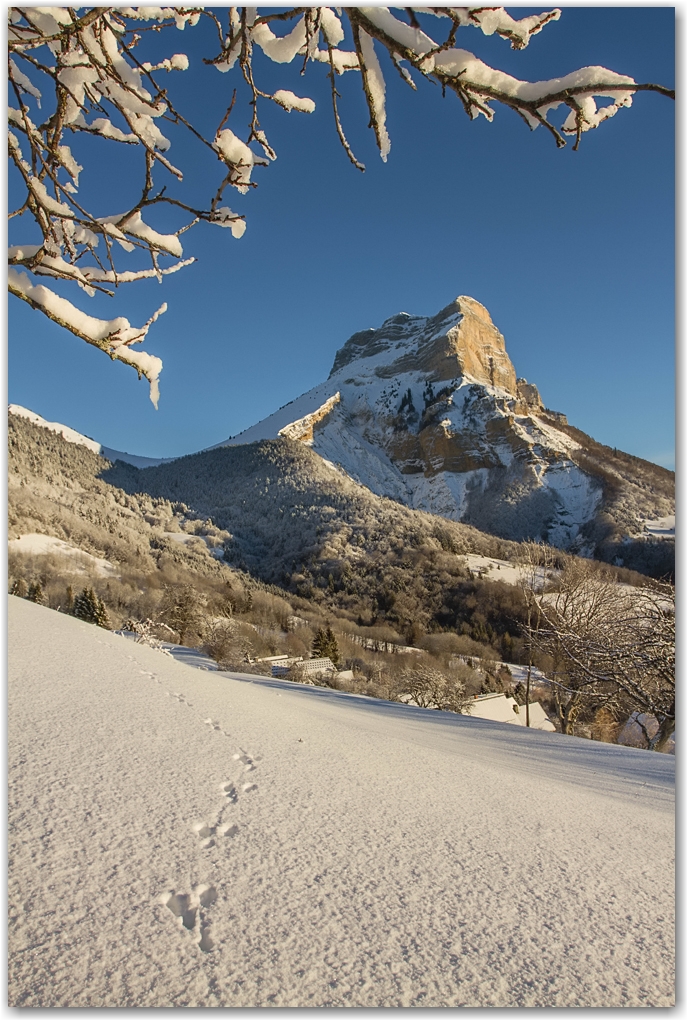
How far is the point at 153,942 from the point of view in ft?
3.68

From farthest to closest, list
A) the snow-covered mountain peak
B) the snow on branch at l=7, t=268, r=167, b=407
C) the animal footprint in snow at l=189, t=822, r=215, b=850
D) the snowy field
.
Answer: the snow-covered mountain peak, the animal footprint in snow at l=189, t=822, r=215, b=850, the snow on branch at l=7, t=268, r=167, b=407, the snowy field

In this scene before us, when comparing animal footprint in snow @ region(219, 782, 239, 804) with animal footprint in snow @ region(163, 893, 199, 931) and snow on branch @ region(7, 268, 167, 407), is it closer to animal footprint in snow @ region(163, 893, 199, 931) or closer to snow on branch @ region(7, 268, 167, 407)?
animal footprint in snow @ region(163, 893, 199, 931)

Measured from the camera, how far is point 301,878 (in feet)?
4.59

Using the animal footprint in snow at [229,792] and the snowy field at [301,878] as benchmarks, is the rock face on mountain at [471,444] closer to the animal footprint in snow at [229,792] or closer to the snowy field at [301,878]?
the snowy field at [301,878]

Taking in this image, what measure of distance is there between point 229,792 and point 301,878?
618 millimetres

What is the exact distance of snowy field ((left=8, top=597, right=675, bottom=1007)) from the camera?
107 centimetres

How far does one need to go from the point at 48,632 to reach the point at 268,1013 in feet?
14.8

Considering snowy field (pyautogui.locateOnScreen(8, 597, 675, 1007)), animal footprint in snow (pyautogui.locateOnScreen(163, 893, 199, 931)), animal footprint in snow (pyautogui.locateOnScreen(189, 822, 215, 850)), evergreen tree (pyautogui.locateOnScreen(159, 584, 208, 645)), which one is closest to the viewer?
snowy field (pyautogui.locateOnScreen(8, 597, 675, 1007))

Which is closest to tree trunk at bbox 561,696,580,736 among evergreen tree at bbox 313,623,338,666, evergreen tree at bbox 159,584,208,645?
evergreen tree at bbox 313,623,338,666

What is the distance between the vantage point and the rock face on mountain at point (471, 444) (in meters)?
69.2

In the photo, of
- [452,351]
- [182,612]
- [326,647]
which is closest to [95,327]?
[182,612]

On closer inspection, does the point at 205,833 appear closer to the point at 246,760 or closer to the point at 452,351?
the point at 246,760

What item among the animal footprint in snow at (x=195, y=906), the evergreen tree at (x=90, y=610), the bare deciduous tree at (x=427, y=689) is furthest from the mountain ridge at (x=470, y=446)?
the animal footprint in snow at (x=195, y=906)

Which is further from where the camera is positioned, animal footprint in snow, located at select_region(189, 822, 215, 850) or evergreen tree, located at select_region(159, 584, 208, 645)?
evergreen tree, located at select_region(159, 584, 208, 645)
